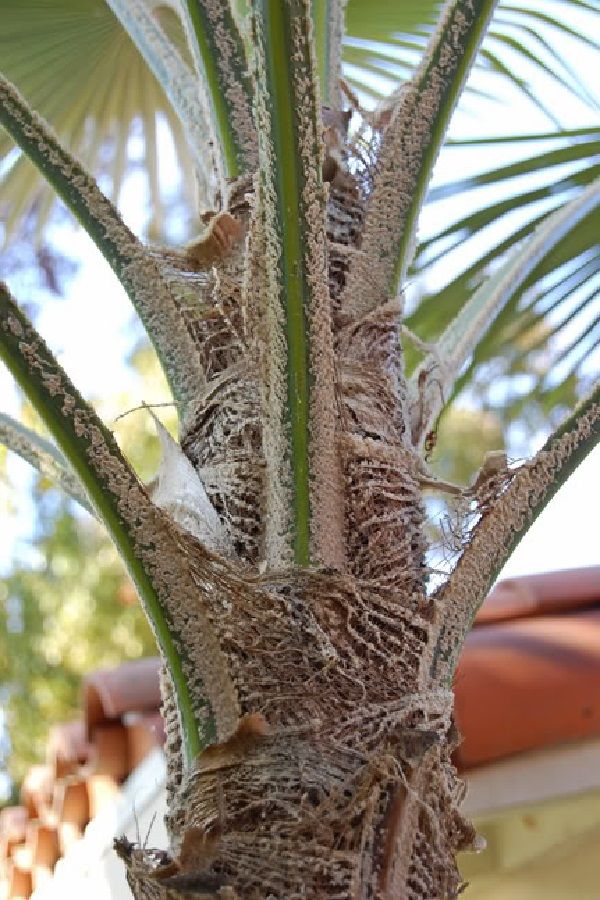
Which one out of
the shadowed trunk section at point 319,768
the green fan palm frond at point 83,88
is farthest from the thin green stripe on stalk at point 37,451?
the green fan palm frond at point 83,88

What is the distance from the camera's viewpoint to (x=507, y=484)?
77 centimetres

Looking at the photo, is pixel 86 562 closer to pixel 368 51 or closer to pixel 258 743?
pixel 368 51

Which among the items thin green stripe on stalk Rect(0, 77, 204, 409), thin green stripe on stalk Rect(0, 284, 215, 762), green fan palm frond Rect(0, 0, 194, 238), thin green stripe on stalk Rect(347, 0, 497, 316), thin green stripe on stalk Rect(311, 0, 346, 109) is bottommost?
thin green stripe on stalk Rect(0, 284, 215, 762)

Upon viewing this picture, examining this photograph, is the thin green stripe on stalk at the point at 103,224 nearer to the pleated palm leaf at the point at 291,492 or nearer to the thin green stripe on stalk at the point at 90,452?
the pleated palm leaf at the point at 291,492

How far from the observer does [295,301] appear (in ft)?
2.21

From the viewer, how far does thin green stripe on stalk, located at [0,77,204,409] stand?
775 millimetres

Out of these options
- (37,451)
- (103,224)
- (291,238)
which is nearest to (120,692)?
(37,451)

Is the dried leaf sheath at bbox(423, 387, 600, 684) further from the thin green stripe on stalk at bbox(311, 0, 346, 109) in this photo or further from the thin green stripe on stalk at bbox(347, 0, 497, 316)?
the thin green stripe on stalk at bbox(311, 0, 346, 109)

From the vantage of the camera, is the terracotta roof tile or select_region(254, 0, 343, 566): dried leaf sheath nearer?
select_region(254, 0, 343, 566): dried leaf sheath

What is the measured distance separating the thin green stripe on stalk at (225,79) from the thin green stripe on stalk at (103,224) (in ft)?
0.56

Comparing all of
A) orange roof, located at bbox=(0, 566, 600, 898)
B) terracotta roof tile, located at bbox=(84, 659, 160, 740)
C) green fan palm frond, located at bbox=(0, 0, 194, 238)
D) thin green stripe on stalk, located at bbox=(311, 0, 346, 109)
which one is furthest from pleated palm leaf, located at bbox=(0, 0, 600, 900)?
green fan palm frond, located at bbox=(0, 0, 194, 238)

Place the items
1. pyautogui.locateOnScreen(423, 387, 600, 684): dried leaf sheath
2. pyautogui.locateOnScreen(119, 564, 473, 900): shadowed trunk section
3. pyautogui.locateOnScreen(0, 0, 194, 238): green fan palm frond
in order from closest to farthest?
pyautogui.locateOnScreen(119, 564, 473, 900): shadowed trunk section, pyautogui.locateOnScreen(423, 387, 600, 684): dried leaf sheath, pyautogui.locateOnScreen(0, 0, 194, 238): green fan palm frond

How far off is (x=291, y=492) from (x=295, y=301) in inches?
4.9

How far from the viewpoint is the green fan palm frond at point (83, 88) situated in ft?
5.67
